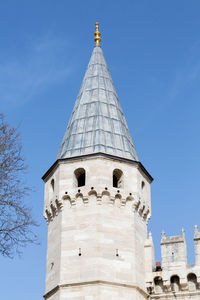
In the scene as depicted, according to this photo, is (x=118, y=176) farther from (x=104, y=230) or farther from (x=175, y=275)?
(x=175, y=275)

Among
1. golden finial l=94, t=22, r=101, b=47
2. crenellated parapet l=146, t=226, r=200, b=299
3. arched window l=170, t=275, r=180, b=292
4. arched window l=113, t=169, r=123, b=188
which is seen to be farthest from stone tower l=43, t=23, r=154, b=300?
golden finial l=94, t=22, r=101, b=47

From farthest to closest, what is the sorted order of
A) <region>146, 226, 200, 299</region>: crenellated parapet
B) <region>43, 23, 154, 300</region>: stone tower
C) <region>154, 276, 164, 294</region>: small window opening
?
<region>154, 276, 164, 294</region>: small window opening < <region>146, 226, 200, 299</region>: crenellated parapet < <region>43, 23, 154, 300</region>: stone tower

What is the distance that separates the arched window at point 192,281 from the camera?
2247 cm

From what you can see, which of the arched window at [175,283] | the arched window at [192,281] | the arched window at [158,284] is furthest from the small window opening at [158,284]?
the arched window at [192,281]

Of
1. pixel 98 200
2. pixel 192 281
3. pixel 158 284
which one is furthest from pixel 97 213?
pixel 192 281

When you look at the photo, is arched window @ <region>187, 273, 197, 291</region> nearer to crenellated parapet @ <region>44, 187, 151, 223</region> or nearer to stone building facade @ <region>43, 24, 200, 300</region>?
stone building facade @ <region>43, 24, 200, 300</region>

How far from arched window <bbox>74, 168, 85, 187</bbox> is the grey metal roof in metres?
0.72

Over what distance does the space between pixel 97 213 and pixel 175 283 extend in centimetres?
413

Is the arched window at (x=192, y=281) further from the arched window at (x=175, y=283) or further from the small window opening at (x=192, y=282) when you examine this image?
the arched window at (x=175, y=283)

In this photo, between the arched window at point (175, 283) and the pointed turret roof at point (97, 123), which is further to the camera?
the pointed turret roof at point (97, 123)

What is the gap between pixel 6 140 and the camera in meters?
16.6

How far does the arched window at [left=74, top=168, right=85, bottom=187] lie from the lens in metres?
23.8

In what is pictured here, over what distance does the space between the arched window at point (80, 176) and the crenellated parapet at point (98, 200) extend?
1013 mm

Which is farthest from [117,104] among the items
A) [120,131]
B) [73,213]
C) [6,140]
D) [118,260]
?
[6,140]
